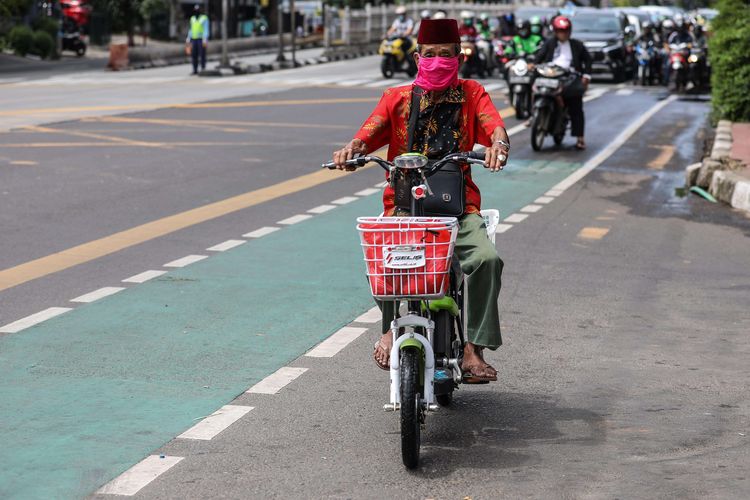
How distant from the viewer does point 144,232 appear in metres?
12.6

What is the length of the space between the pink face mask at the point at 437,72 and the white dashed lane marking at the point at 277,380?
1.69m

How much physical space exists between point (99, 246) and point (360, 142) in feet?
18.7

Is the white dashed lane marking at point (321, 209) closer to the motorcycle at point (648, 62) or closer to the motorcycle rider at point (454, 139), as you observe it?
the motorcycle rider at point (454, 139)

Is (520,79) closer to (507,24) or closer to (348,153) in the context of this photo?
(507,24)

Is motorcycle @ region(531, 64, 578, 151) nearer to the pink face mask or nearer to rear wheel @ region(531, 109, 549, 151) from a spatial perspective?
rear wheel @ region(531, 109, 549, 151)

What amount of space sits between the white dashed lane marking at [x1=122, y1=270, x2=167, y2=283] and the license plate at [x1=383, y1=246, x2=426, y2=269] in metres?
4.86

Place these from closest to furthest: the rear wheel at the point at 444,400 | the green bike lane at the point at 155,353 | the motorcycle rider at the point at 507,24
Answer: the green bike lane at the point at 155,353, the rear wheel at the point at 444,400, the motorcycle rider at the point at 507,24

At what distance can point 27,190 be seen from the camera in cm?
1534

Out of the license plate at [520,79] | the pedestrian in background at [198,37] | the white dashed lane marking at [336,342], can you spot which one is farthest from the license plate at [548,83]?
the pedestrian in background at [198,37]

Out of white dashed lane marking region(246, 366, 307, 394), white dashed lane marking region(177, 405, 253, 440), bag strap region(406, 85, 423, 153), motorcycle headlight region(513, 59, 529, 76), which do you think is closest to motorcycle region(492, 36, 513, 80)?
motorcycle headlight region(513, 59, 529, 76)

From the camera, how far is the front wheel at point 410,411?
572 centimetres

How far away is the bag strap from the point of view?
662 centimetres

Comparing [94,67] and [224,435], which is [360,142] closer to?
[224,435]

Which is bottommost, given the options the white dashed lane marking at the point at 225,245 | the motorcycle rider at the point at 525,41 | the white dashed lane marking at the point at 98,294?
the white dashed lane marking at the point at 225,245
